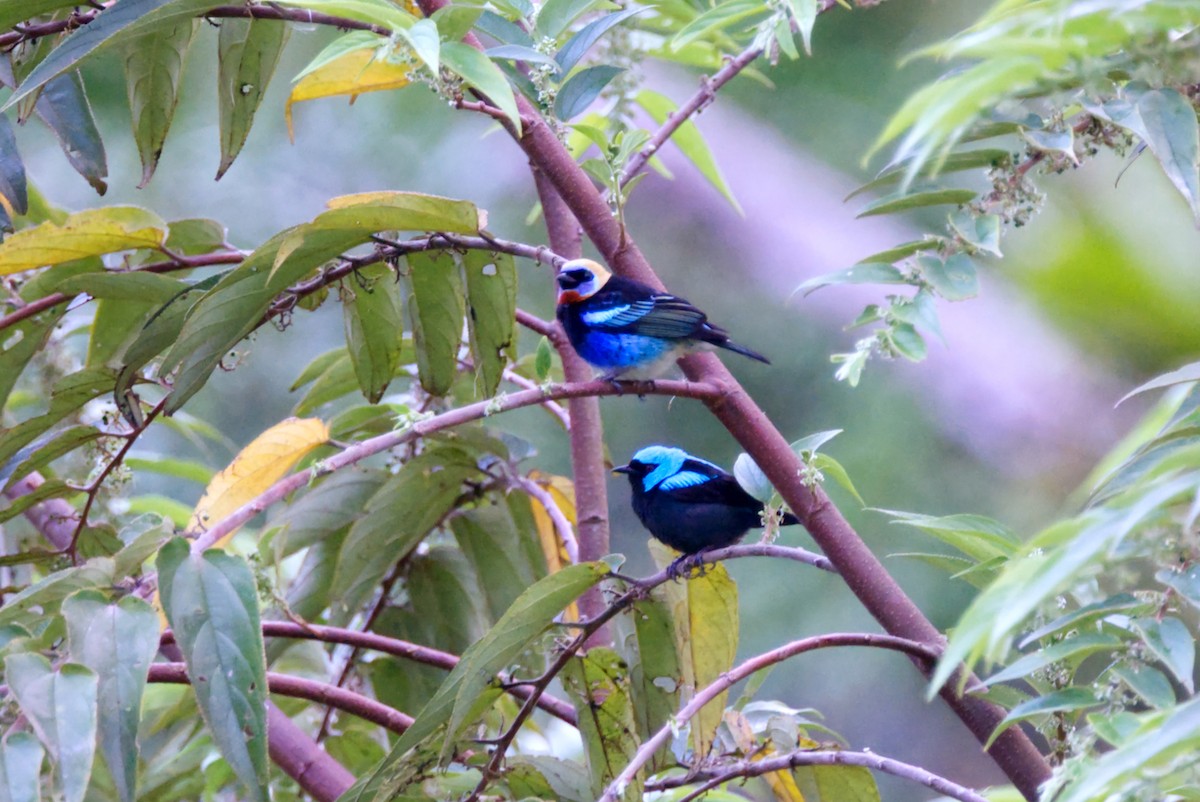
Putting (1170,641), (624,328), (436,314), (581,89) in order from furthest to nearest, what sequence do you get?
(624,328), (436,314), (581,89), (1170,641)

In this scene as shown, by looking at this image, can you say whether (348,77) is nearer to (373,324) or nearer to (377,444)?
(373,324)

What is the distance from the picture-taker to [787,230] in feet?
17.1

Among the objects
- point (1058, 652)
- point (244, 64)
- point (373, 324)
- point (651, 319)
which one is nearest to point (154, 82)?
point (244, 64)

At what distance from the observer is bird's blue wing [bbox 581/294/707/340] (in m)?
2.57

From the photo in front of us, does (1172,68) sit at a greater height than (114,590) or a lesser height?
greater

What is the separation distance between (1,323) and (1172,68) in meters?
1.54

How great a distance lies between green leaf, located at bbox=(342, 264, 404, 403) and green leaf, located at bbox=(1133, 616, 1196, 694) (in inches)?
43.4

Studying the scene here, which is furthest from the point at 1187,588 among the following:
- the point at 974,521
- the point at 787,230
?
the point at 787,230

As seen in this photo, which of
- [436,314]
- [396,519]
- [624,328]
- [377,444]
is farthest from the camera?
[624,328]

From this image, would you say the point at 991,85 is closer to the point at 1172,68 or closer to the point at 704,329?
the point at 1172,68

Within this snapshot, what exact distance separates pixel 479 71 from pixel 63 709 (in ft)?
2.29

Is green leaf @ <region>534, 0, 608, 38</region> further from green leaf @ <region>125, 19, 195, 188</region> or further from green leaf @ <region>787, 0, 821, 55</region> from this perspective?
green leaf @ <region>125, 19, 195, 188</region>

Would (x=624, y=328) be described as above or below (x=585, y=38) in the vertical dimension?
below

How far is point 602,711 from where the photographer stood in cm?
159
